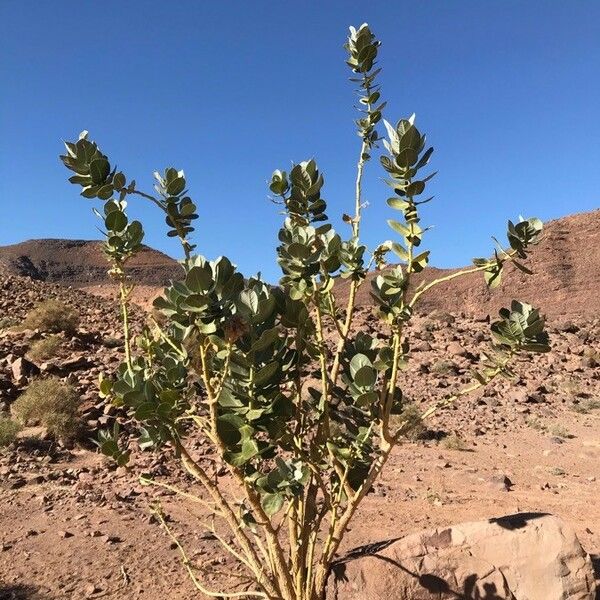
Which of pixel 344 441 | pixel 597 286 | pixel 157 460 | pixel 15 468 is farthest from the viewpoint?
pixel 597 286

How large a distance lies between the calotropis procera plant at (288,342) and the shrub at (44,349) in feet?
29.6

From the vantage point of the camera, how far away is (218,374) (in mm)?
2572

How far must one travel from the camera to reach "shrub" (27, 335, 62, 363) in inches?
427

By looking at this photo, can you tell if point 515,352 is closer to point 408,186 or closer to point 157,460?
point 408,186

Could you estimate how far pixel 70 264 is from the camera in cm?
6581

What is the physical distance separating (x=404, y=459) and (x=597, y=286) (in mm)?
34566

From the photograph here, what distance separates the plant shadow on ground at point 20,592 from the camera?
138 inches

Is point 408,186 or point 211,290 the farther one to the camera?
point 408,186

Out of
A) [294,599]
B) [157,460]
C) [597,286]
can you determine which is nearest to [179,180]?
[294,599]

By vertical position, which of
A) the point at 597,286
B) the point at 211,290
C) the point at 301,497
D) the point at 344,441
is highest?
the point at 597,286

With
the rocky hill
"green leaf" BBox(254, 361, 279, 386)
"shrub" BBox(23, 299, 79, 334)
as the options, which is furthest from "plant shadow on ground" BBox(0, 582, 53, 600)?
the rocky hill

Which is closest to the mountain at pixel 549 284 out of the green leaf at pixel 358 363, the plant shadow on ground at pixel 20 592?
the plant shadow on ground at pixel 20 592

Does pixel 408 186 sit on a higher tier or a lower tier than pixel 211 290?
higher

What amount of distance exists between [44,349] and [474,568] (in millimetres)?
9852
